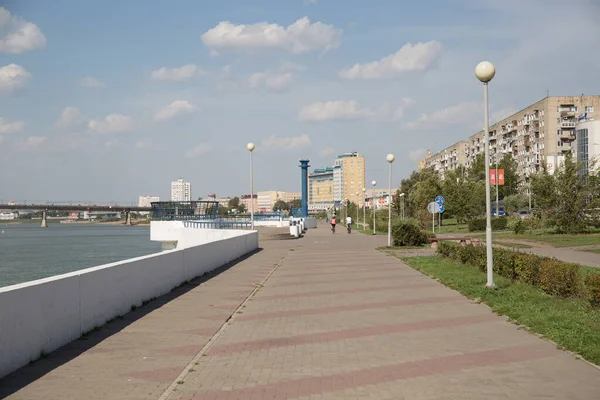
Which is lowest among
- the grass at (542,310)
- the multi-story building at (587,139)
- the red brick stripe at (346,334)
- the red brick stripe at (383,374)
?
the red brick stripe at (346,334)

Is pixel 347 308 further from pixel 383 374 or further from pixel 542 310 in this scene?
pixel 383 374

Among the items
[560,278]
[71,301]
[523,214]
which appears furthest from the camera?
[523,214]

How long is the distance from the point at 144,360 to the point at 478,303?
6.91 m

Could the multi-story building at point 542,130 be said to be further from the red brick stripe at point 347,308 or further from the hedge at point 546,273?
the red brick stripe at point 347,308

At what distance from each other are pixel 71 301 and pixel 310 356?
10.6 feet

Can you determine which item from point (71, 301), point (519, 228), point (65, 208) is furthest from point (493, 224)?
point (65, 208)

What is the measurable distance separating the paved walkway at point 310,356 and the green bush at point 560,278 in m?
1.53

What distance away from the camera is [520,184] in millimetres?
93500

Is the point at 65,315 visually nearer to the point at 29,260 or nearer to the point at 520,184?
the point at 29,260

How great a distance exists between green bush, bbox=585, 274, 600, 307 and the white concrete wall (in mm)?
7583

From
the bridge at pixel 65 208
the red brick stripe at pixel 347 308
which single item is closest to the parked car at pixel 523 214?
the red brick stripe at pixel 347 308

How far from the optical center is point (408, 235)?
32.4 meters

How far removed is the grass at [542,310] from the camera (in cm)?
803

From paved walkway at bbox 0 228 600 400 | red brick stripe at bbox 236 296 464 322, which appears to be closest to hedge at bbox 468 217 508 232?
paved walkway at bbox 0 228 600 400
